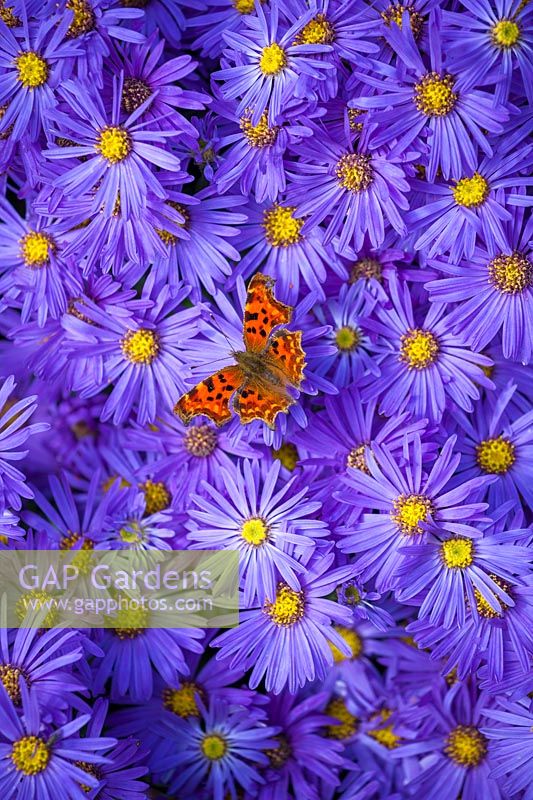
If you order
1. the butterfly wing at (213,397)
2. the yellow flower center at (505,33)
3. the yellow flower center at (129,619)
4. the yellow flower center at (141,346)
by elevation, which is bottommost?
the yellow flower center at (129,619)

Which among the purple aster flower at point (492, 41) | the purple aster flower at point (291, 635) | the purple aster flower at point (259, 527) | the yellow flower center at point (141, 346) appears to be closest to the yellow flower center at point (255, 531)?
the purple aster flower at point (259, 527)

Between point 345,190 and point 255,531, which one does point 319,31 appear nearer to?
point 345,190

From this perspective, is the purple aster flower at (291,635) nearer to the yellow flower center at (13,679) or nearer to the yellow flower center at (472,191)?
the yellow flower center at (13,679)

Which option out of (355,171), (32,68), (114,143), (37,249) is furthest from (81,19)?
(355,171)

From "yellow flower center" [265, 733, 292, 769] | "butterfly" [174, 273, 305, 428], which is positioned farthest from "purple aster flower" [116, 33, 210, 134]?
"yellow flower center" [265, 733, 292, 769]

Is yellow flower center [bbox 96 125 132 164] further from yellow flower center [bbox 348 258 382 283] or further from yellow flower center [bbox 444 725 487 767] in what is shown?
yellow flower center [bbox 444 725 487 767]

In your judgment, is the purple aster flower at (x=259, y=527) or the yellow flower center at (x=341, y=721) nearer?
the purple aster flower at (x=259, y=527)

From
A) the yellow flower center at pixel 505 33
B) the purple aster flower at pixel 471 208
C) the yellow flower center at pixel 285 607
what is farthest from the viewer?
the yellow flower center at pixel 285 607
